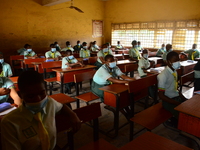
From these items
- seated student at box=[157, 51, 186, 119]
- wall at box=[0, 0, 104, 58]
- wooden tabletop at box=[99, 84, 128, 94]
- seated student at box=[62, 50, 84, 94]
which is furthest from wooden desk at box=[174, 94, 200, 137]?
wall at box=[0, 0, 104, 58]

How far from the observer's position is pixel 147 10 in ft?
29.6

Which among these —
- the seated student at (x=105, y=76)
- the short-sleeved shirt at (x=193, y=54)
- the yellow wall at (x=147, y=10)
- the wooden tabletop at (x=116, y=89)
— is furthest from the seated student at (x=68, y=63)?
the yellow wall at (x=147, y=10)

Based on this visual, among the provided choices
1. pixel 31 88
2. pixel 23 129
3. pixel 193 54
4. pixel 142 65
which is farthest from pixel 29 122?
pixel 193 54

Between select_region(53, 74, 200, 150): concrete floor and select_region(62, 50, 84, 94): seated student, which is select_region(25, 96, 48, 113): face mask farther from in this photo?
select_region(62, 50, 84, 94): seated student

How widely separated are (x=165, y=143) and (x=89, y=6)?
A: 10.2 m

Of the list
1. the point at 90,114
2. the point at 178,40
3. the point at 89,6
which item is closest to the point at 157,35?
the point at 178,40

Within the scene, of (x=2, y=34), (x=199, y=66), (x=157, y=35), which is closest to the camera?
(x=199, y=66)

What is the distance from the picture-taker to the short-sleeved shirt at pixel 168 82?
7.83 feet

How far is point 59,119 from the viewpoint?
142cm

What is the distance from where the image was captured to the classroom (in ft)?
3.79

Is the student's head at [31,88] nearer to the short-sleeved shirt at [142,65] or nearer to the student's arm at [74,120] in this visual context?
the student's arm at [74,120]

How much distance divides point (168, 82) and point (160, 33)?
703 cm

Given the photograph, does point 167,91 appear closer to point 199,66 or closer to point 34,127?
point 199,66

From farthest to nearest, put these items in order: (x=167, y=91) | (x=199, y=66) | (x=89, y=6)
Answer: (x=89, y=6), (x=199, y=66), (x=167, y=91)
